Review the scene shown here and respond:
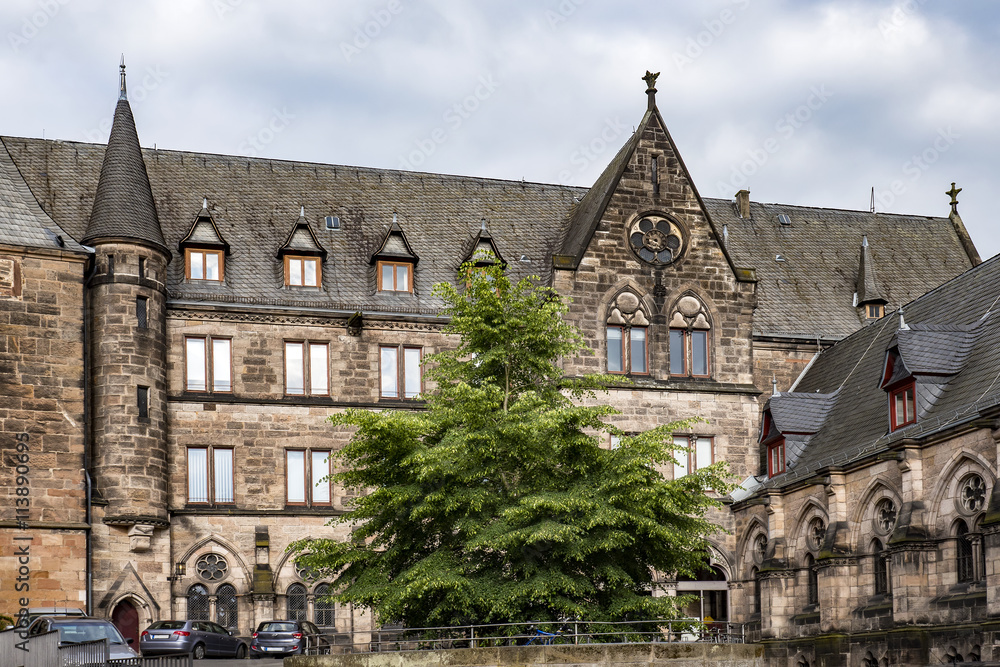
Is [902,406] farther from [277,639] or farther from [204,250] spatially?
[204,250]

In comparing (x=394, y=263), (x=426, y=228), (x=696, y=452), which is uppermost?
(x=426, y=228)

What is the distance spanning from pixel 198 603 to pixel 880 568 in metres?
18.3

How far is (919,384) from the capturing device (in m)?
35.7

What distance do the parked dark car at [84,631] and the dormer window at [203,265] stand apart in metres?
15.7

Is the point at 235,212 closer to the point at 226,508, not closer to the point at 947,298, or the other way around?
the point at 226,508

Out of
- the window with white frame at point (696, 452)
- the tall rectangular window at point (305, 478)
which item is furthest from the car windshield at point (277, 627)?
the window with white frame at point (696, 452)

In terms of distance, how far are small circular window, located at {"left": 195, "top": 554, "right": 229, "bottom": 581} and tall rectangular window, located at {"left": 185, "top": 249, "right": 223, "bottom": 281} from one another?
8.16m

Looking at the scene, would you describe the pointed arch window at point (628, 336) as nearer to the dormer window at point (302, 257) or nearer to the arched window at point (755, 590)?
the arched window at point (755, 590)

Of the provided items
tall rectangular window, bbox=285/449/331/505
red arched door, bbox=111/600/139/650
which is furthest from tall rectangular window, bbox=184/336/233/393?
red arched door, bbox=111/600/139/650

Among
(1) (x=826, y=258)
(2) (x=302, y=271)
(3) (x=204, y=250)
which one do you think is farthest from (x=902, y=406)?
(3) (x=204, y=250)

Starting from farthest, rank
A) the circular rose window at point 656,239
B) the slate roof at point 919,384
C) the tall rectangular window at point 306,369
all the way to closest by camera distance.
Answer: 1. the circular rose window at point 656,239
2. the tall rectangular window at point 306,369
3. the slate roof at point 919,384

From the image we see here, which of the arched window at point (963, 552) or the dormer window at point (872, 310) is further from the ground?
the dormer window at point (872, 310)

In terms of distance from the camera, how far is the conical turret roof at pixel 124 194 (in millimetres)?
41375

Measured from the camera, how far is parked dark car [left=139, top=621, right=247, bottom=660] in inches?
1388
